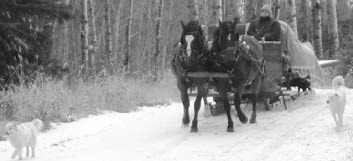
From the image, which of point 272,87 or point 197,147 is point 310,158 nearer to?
point 197,147

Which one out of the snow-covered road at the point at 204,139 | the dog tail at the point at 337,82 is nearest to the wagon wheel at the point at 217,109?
the snow-covered road at the point at 204,139

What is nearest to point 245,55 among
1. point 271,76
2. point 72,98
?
point 271,76

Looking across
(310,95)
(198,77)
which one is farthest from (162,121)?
(310,95)

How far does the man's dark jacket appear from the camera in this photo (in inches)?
453

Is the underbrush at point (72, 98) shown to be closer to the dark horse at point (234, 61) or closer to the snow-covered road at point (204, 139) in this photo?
the snow-covered road at point (204, 139)

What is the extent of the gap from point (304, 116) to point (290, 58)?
225 cm

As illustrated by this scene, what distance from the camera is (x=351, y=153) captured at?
5.78m

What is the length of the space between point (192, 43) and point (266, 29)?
3714mm

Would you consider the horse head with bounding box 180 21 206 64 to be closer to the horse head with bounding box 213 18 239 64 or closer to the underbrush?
the horse head with bounding box 213 18 239 64

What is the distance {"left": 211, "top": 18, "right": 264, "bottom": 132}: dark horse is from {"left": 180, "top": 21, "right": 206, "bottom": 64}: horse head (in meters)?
0.33

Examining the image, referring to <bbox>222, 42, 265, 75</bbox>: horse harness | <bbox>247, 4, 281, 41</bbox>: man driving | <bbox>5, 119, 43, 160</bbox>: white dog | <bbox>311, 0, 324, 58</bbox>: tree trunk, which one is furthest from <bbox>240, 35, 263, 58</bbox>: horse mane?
<bbox>311, 0, 324, 58</bbox>: tree trunk

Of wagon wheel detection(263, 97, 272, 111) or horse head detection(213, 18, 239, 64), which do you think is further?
wagon wheel detection(263, 97, 272, 111)

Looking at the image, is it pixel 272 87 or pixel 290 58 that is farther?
pixel 290 58

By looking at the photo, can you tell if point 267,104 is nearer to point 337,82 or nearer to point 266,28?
point 266,28
